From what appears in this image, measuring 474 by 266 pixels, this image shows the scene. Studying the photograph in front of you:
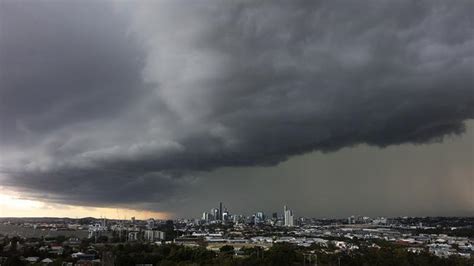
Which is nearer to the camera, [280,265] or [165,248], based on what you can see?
[280,265]

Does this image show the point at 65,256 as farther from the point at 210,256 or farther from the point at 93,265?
the point at 210,256

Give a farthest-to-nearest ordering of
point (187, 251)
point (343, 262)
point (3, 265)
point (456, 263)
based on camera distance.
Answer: point (187, 251), point (343, 262), point (456, 263), point (3, 265)

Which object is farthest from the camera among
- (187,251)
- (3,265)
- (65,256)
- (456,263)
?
(65,256)

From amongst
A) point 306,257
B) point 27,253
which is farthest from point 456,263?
point 27,253

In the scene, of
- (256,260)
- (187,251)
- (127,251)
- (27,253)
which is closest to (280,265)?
(256,260)

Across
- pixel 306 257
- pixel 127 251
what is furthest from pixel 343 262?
pixel 127 251

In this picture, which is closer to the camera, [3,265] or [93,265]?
[3,265]

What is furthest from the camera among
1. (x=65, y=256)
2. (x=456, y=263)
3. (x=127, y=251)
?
(x=127, y=251)

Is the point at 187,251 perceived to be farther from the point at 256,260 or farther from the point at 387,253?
the point at 387,253

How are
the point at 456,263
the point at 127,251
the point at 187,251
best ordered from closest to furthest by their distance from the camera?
the point at 456,263 → the point at 187,251 → the point at 127,251
